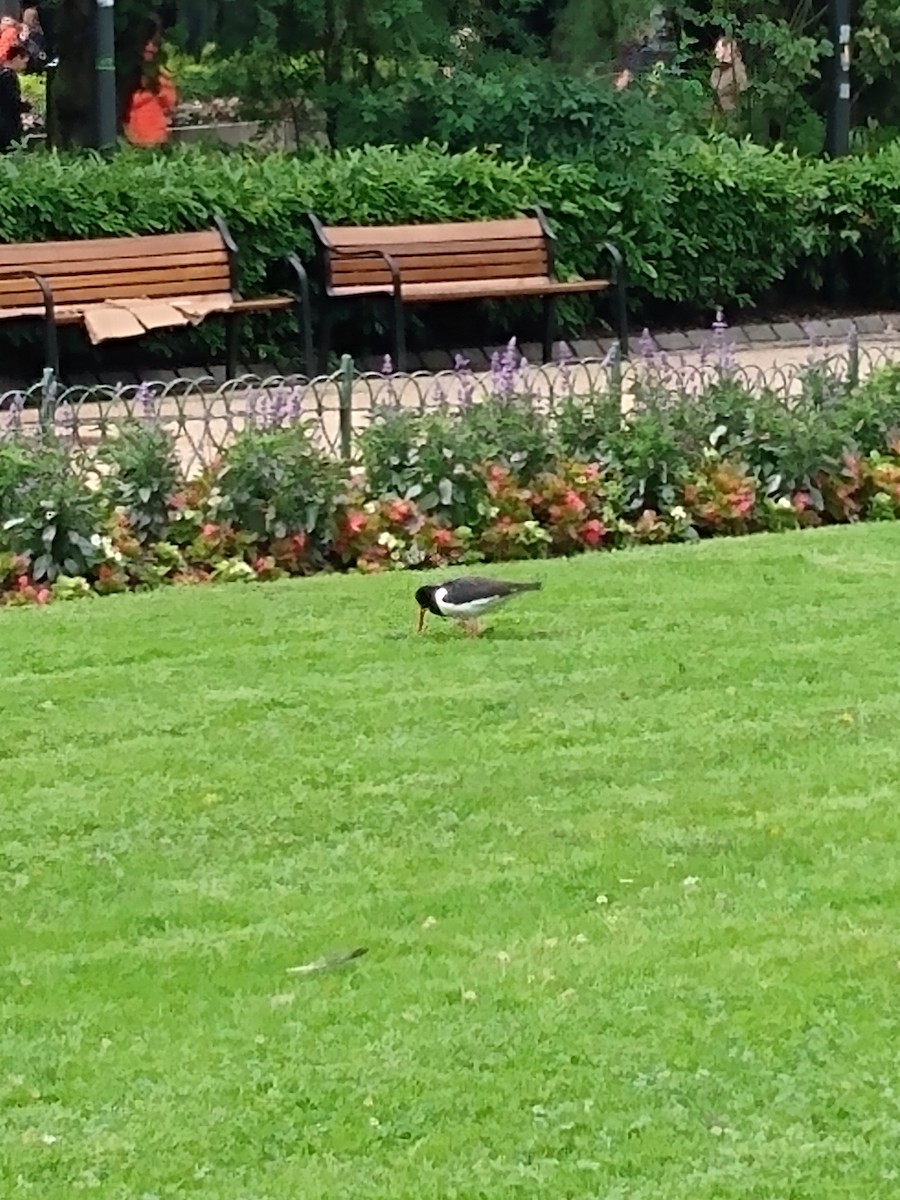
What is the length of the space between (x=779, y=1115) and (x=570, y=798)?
1865 millimetres

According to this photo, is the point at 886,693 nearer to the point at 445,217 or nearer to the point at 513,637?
the point at 513,637

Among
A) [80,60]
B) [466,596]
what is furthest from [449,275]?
[466,596]

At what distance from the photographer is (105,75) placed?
1437 centimetres

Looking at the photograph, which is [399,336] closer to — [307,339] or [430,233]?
[307,339]

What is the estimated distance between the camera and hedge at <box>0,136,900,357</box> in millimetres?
13359

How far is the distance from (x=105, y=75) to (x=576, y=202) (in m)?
3.07

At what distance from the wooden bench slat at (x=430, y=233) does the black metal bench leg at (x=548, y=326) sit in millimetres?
419

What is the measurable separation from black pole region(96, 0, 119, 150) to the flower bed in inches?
216

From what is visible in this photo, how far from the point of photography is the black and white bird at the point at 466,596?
720cm

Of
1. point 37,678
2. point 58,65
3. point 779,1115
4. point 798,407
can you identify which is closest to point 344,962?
point 779,1115

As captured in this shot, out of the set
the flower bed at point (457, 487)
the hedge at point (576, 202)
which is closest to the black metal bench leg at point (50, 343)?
the hedge at point (576, 202)

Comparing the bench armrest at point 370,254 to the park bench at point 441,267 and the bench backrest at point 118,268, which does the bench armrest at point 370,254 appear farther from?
the bench backrest at point 118,268

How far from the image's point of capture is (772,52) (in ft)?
64.6

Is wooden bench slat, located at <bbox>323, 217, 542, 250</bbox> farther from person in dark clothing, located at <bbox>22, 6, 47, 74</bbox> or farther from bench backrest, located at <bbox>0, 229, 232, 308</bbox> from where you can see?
person in dark clothing, located at <bbox>22, 6, 47, 74</bbox>
